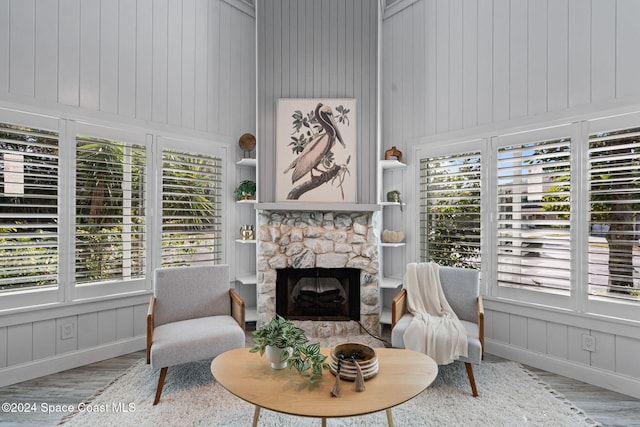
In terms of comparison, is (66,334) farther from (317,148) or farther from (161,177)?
(317,148)

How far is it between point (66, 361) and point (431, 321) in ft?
11.0

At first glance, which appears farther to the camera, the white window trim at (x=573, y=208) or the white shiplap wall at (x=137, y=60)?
the white shiplap wall at (x=137, y=60)

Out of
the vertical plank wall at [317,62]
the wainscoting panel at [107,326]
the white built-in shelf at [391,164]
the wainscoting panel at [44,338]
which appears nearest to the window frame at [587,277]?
the white built-in shelf at [391,164]

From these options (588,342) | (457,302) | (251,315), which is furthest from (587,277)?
(251,315)

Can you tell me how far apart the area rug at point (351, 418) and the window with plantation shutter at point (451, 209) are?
132 cm

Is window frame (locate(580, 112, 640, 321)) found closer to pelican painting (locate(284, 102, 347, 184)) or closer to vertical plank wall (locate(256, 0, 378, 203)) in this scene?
vertical plank wall (locate(256, 0, 378, 203))

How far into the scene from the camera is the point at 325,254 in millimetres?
4027

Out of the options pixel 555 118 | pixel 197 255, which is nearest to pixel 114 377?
pixel 197 255

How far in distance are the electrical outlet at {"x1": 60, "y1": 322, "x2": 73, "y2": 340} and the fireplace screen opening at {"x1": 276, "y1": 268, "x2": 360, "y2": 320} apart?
2.02 m

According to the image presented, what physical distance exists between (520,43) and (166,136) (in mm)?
3835

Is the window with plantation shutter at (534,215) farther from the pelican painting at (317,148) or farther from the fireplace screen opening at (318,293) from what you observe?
the pelican painting at (317,148)

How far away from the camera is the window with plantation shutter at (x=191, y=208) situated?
396cm

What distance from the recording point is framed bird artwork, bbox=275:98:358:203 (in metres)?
4.04

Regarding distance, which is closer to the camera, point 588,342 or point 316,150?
point 588,342
